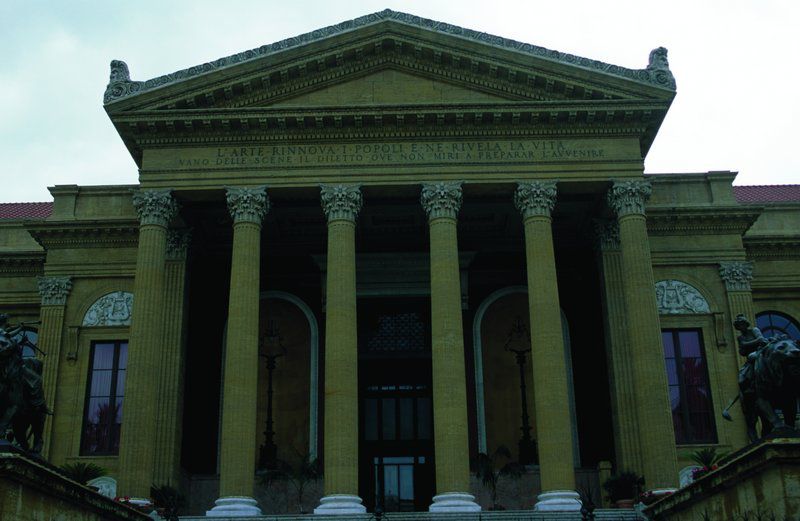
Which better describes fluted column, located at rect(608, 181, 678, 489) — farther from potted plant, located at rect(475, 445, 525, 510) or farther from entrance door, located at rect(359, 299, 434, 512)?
entrance door, located at rect(359, 299, 434, 512)

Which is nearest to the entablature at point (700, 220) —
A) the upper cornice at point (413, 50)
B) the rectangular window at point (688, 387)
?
the rectangular window at point (688, 387)

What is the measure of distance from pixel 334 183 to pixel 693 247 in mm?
13900

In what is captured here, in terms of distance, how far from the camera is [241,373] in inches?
1083

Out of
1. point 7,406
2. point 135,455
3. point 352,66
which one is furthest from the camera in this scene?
point 352,66

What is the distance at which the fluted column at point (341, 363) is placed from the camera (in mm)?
26484

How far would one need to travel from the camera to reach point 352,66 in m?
30.7

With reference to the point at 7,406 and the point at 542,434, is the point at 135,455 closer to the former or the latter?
the point at 7,406

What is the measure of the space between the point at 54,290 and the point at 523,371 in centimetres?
1737

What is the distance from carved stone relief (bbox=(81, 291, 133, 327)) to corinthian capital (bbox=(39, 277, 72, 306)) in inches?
42.4

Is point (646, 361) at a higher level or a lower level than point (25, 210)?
lower

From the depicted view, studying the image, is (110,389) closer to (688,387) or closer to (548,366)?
(548,366)

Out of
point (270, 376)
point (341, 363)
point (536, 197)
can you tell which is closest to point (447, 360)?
point (341, 363)

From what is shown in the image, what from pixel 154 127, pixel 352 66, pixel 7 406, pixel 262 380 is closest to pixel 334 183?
pixel 352 66

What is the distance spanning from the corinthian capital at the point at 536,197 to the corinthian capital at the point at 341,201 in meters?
5.12
